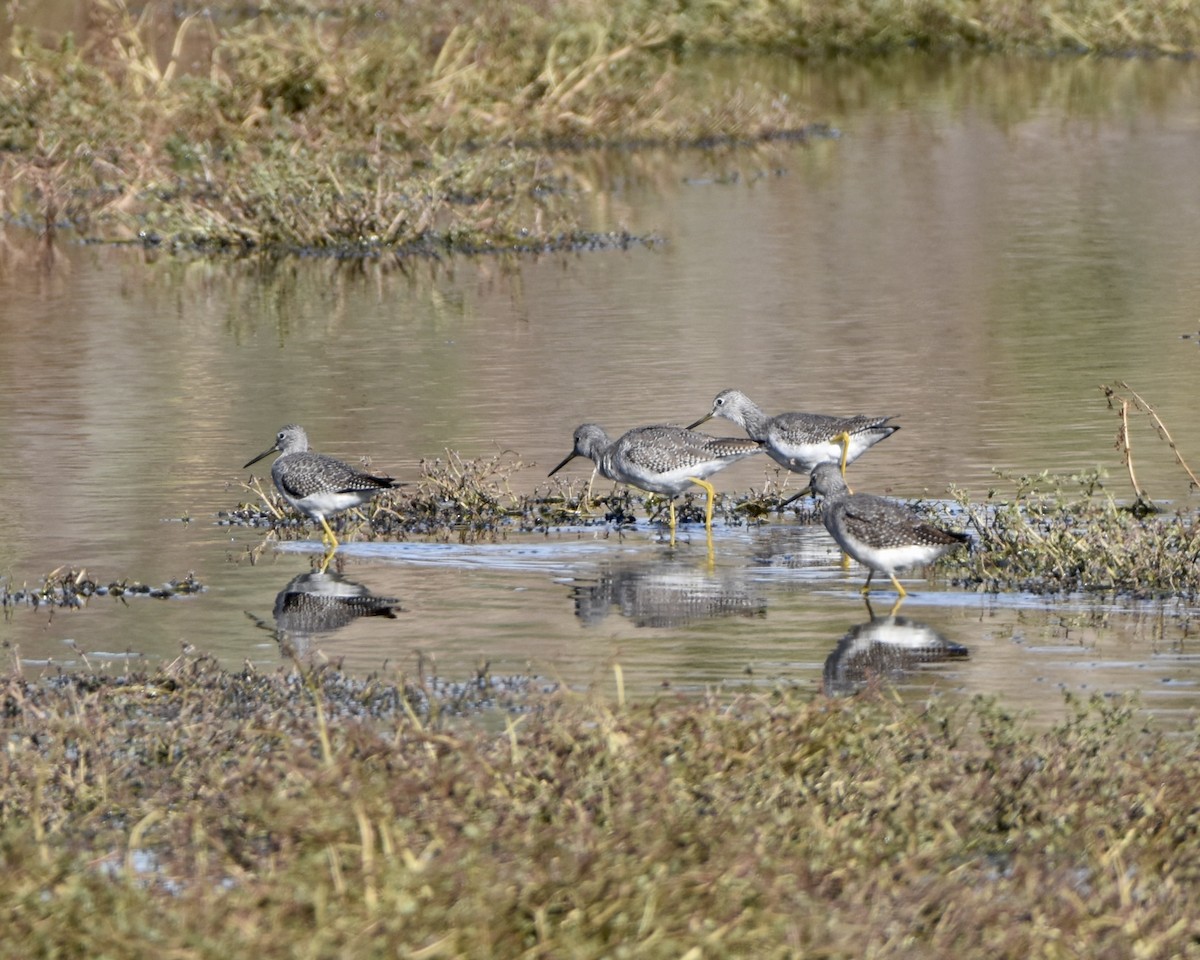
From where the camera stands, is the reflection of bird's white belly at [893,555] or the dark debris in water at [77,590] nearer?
the reflection of bird's white belly at [893,555]

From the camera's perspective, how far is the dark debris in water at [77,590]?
1200cm

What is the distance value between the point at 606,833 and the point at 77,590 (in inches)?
230

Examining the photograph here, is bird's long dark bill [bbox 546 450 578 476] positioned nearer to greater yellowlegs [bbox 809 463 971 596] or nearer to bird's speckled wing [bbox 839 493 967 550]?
greater yellowlegs [bbox 809 463 971 596]

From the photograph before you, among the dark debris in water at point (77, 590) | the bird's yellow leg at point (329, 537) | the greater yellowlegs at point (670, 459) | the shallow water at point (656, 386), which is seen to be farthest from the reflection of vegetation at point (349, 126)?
the dark debris in water at point (77, 590)

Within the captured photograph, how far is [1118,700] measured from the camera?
9578mm

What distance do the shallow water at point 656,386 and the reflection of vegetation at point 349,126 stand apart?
78 centimetres

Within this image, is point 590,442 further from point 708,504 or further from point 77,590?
point 77,590

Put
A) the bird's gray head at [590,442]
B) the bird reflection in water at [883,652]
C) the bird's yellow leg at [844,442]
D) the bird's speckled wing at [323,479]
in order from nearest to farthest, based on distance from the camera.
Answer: the bird reflection in water at [883,652] → the bird's speckled wing at [323,479] → the bird's yellow leg at [844,442] → the bird's gray head at [590,442]

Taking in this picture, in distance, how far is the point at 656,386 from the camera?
18.5 meters

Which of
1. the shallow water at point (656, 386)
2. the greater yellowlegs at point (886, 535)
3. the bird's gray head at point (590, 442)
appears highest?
the greater yellowlegs at point (886, 535)

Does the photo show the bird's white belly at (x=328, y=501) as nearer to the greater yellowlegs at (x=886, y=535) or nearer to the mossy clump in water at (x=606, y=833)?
the greater yellowlegs at (x=886, y=535)

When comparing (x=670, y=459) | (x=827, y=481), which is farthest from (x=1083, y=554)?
(x=670, y=459)

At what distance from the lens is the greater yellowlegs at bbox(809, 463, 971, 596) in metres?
11.6

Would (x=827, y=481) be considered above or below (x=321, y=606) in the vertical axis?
above
